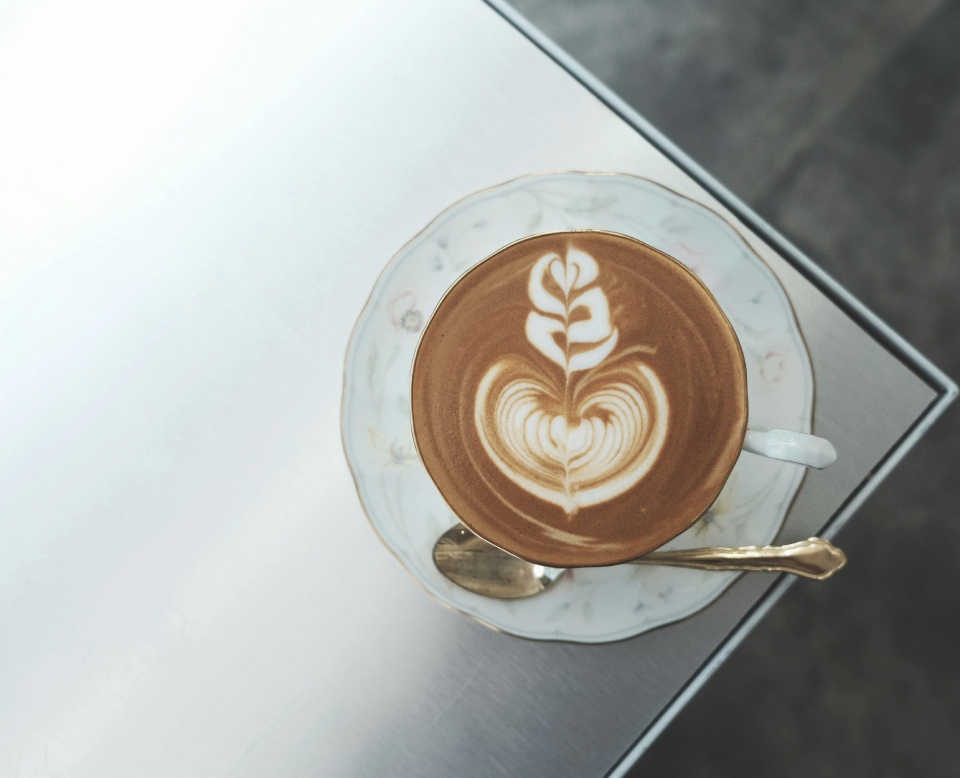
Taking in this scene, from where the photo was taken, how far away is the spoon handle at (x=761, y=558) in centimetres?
66

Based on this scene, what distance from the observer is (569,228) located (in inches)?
26.7

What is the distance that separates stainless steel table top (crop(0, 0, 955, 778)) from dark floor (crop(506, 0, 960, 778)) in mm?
675

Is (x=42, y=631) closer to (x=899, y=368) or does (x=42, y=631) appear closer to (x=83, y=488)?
(x=83, y=488)

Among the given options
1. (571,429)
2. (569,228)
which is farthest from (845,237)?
(571,429)

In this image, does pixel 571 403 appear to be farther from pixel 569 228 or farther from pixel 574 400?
pixel 569 228

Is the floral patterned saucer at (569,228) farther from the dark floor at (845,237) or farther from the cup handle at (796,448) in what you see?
the dark floor at (845,237)

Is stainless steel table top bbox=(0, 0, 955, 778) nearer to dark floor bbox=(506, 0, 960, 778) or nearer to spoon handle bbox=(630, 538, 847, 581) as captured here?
spoon handle bbox=(630, 538, 847, 581)

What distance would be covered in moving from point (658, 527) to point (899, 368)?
0.32m

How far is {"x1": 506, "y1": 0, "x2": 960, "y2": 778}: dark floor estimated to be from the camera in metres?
1.26

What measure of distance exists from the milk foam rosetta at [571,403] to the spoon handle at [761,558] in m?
0.11

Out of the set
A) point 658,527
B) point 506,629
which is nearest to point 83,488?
point 506,629

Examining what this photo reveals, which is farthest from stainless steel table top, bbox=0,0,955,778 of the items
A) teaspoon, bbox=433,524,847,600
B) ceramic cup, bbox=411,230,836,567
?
ceramic cup, bbox=411,230,836,567

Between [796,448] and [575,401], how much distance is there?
0.18m

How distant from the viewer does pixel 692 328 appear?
23.3 inches
